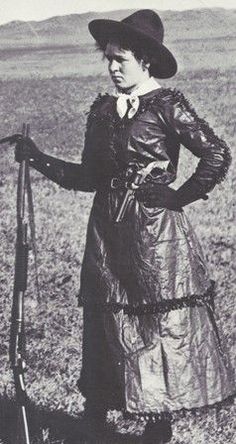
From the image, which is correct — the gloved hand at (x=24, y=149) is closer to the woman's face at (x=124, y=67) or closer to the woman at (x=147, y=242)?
the woman at (x=147, y=242)

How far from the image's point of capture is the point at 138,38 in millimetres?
2365

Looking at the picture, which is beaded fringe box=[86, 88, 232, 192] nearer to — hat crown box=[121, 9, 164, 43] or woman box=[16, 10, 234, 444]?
woman box=[16, 10, 234, 444]

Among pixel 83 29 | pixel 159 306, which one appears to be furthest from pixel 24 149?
pixel 83 29

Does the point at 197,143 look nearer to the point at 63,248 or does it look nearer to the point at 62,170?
the point at 62,170

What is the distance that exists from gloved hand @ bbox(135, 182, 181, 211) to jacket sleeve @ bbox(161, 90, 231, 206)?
0.12ft

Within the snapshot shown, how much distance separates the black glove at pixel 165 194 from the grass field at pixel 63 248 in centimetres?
57

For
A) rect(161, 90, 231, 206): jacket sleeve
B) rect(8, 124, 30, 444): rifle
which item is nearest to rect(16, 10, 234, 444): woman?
rect(161, 90, 231, 206): jacket sleeve

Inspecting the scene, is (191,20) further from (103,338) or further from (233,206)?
(103,338)

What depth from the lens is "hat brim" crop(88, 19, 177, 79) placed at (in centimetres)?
235

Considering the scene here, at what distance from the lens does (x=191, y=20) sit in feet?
22.5

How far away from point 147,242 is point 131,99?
0.49 metres

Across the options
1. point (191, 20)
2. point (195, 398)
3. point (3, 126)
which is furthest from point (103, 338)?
point (3, 126)

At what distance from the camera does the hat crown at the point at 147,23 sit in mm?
2379

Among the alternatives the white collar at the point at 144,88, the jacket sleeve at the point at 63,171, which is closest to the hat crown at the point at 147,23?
the white collar at the point at 144,88
